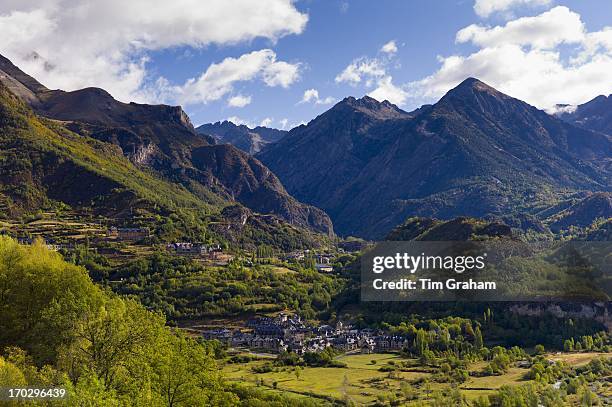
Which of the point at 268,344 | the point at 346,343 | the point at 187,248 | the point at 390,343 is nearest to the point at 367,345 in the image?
the point at 346,343

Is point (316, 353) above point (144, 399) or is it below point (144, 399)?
below

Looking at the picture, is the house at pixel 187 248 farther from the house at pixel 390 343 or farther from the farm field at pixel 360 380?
the house at pixel 390 343

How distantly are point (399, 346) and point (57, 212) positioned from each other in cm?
13535

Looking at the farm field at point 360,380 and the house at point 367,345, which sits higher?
the house at point 367,345

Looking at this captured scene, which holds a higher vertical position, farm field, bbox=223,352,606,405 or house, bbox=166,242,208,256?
house, bbox=166,242,208,256

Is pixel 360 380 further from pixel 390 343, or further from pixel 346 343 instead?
pixel 390 343

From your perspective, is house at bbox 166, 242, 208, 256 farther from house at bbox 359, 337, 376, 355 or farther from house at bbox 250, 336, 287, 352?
house at bbox 359, 337, 376, 355

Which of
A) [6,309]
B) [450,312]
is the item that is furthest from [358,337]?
[6,309]

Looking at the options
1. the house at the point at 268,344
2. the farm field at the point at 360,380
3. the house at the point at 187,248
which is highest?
the house at the point at 187,248

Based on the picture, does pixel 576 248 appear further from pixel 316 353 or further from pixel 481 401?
pixel 481 401

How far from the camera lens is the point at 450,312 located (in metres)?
129

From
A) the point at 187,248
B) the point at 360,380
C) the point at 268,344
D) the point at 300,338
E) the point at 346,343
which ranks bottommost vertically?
the point at 360,380

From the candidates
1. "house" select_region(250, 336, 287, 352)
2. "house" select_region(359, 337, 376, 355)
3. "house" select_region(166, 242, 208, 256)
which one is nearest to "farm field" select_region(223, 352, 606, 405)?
"house" select_region(359, 337, 376, 355)

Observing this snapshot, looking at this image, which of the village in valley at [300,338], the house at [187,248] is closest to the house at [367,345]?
the village in valley at [300,338]
